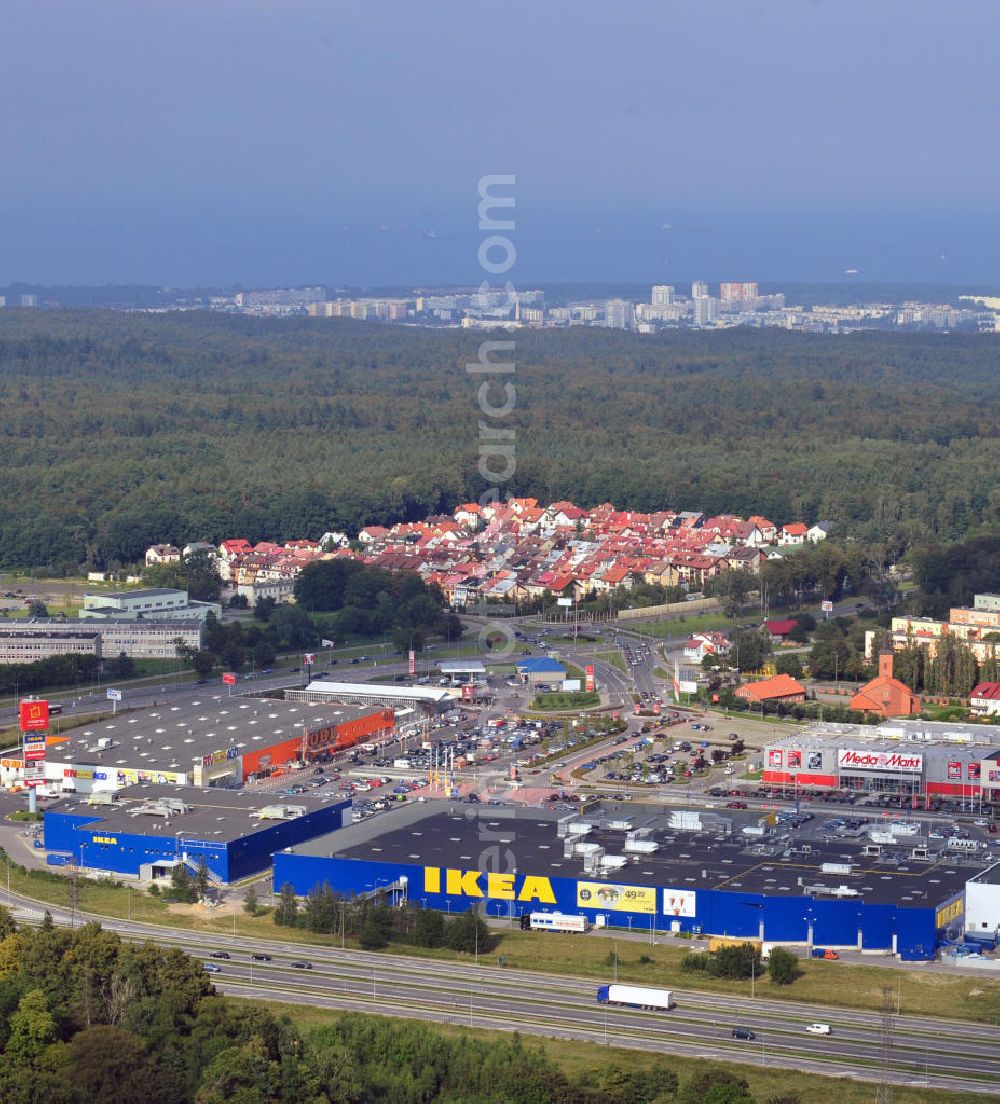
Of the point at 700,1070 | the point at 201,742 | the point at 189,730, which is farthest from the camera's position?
the point at 189,730

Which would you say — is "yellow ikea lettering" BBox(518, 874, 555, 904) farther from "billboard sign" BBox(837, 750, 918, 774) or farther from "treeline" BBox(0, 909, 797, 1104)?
"billboard sign" BBox(837, 750, 918, 774)

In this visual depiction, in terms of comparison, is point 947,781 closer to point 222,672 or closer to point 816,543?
point 222,672

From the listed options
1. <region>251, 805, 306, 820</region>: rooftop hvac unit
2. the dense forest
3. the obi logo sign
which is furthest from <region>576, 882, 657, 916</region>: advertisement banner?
the dense forest

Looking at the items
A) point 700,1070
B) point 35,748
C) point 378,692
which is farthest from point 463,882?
point 378,692

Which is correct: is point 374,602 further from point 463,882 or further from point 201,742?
point 463,882

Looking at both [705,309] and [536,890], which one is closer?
[536,890]

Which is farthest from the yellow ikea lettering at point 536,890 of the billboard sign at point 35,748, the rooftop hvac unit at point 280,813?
the billboard sign at point 35,748
